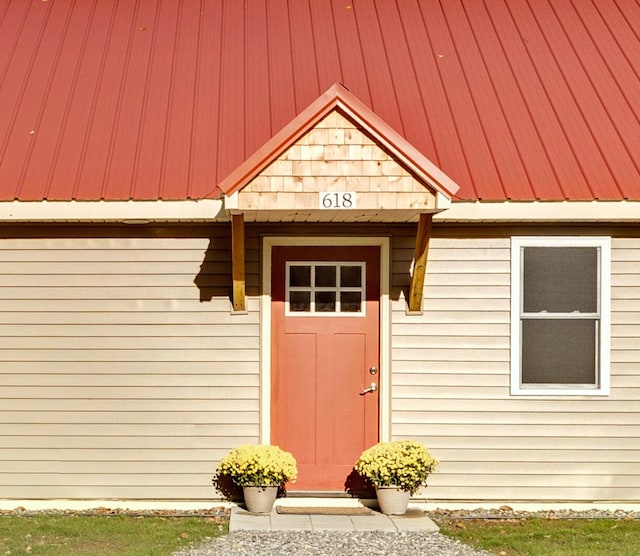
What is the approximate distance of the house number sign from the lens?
7695 millimetres

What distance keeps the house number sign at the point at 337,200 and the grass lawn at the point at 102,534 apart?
2.72 metres

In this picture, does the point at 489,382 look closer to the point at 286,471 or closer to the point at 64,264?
the point at 286,471

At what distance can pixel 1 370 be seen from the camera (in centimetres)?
886

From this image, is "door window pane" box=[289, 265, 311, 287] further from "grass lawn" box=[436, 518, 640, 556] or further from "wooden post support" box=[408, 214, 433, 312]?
"grass lawn" box=[436, 518, 640, 556]

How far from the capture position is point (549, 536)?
7719 mm

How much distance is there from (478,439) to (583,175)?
8.49 ft

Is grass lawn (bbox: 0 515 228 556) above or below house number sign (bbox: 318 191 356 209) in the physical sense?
below

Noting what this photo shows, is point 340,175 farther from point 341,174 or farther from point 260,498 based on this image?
point 260,498

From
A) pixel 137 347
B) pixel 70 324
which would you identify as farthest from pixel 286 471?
pixel 70 324

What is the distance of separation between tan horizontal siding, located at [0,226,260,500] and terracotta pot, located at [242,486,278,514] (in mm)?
549

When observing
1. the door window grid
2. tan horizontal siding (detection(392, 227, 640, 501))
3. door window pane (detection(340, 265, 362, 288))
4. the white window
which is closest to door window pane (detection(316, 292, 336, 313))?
the door window grid

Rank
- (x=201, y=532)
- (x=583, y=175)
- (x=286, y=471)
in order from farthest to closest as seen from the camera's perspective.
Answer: (x=583, y=175) < (x=286, y=471) < (x=201, y=532)

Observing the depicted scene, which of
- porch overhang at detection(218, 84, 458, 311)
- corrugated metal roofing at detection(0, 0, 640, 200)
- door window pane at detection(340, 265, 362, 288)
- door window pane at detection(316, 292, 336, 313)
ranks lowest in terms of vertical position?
door window pane at detection(316, 292, 336, 313)

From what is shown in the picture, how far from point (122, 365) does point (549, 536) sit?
401 cm
